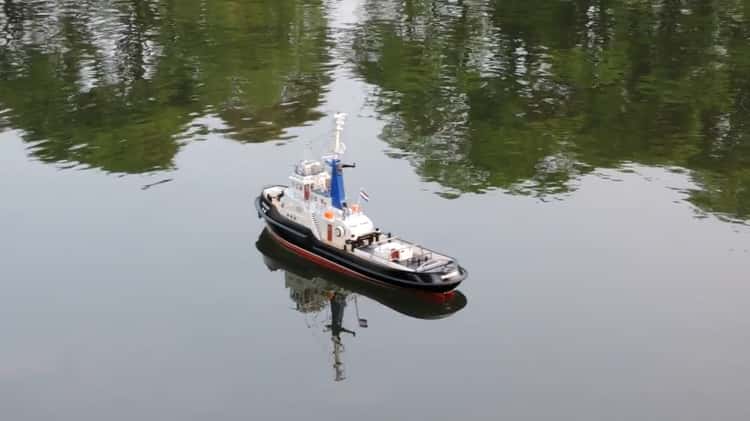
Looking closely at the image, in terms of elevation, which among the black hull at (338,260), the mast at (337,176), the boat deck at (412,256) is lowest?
the black hull at (338,260)

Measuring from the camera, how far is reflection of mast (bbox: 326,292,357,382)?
182 ft

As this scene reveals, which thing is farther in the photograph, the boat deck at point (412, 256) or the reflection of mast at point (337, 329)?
the boat deck at point (412, 256)

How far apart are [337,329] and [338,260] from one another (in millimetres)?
7716

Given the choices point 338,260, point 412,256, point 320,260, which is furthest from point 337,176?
point 412,256

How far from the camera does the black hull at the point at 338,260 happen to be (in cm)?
6234

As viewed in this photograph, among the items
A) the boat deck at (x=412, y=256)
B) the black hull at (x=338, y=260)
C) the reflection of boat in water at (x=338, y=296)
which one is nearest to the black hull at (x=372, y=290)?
the reflection of boat in water at (x=338, y=296)

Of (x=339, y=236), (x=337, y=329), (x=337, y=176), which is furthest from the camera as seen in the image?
(x=337, y=176)

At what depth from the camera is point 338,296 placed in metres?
65.1

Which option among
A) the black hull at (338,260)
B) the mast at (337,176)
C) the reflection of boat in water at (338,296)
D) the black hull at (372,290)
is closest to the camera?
the reflection of boat in water at (338,296)

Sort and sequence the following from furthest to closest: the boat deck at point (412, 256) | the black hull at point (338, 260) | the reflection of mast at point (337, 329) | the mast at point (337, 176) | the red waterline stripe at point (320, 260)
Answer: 1. the mast at point (337, 176)
2. the red waterline stripe at point (320, 260)
3. the boat deck at point (412, 256)
4. the black hull at point (338, 260)
5. the reflection of mast at point (337, 329)

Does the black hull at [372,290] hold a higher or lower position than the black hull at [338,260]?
lower

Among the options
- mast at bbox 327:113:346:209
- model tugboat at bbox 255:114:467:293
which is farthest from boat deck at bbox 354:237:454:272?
mast at bbox 327:113:346:209

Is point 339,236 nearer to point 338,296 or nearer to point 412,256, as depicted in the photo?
point 338,296

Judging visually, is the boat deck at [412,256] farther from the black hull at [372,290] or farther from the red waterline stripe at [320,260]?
the black hull at [372,290]
